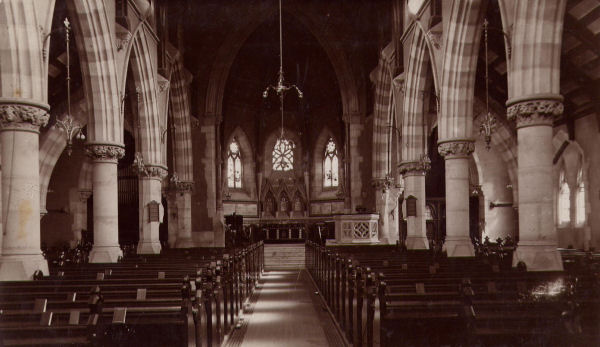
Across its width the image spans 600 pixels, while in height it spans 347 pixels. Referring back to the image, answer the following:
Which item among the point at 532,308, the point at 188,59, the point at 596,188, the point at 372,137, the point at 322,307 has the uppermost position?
the point at 188,59

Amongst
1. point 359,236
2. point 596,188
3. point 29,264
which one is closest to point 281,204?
point 359,236

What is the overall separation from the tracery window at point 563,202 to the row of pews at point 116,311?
17.5 metres

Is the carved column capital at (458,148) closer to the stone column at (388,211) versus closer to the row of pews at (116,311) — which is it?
the row of pews at (116,311)

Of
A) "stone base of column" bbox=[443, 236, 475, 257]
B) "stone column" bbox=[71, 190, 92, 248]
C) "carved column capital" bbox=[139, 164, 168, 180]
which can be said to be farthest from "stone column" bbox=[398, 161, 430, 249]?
"stone column" bbox=[71, 190, 92, 248]

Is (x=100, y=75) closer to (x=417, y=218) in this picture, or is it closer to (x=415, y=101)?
(x=415, y=101)

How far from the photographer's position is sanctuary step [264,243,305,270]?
26.7 metres

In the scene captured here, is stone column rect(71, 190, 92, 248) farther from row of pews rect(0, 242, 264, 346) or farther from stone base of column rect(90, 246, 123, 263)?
row of pews rect(0, 242, 264, 346)

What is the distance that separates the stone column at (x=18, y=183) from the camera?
10.1m

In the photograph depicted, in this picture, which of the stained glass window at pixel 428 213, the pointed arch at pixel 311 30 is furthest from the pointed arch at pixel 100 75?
the stained glass window at pixel 428 213

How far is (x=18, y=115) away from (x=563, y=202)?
67.7 feet

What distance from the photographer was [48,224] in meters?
28.2

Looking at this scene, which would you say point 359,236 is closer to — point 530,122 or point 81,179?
point 530,122

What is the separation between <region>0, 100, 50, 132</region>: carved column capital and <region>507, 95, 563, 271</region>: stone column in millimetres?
8599

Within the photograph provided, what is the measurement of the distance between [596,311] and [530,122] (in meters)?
5.63
